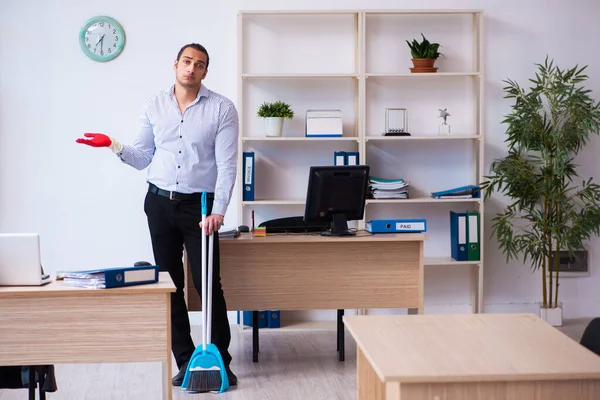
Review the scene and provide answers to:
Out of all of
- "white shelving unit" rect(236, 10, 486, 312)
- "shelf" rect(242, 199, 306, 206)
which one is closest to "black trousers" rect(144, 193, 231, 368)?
"shelf" rect(242, 199, 306, 206)

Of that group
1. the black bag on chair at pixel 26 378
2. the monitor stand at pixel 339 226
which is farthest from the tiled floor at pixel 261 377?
the black bag on chair at pixel 26 378

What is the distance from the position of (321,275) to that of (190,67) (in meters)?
1.34

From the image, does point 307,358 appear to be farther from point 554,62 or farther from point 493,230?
point 554,62

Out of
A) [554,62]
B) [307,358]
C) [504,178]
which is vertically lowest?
[307,358]

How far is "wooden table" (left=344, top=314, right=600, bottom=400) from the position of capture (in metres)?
1.93

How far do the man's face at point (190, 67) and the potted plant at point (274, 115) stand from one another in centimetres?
135

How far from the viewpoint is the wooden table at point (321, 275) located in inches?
179

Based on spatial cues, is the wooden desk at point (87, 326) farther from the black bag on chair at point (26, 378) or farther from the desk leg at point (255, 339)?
the desk leg at point (255, 339)

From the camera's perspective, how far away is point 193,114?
165 inches

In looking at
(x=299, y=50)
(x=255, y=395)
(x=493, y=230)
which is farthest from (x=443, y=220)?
(x=255, y=395)

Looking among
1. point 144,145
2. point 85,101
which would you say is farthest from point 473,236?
point 85,101

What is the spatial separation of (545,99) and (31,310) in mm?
4023

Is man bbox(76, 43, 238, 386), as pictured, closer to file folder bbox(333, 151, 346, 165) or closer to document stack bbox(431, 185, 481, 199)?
file folder bbox(333, 151, 346, 165)

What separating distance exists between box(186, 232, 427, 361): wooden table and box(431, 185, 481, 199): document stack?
3.50ft
